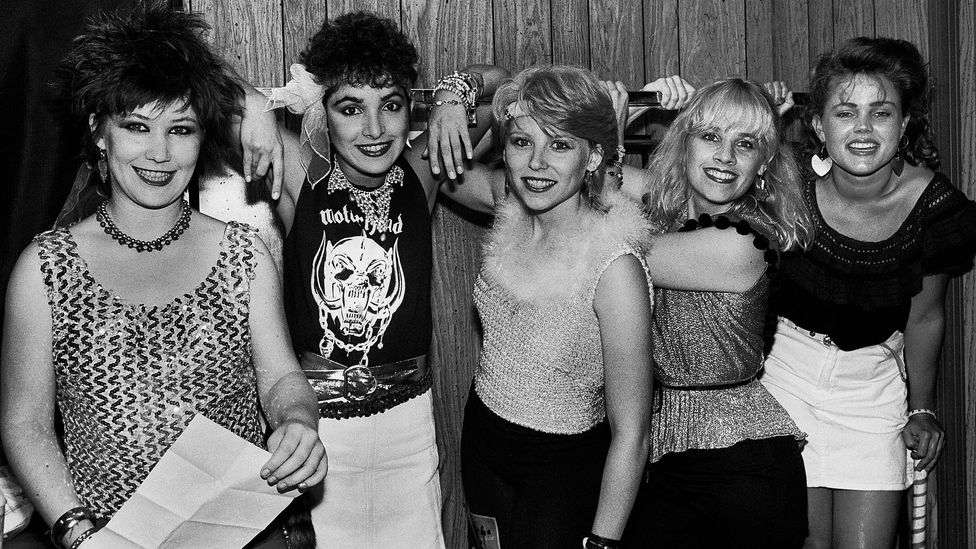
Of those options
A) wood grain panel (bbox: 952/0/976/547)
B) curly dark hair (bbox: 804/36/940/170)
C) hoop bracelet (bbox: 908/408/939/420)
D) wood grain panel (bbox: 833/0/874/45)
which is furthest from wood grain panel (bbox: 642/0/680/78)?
hoop bracelet (bbox: 908/408/939/420)

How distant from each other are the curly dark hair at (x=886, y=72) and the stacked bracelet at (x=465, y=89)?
37.1 inches

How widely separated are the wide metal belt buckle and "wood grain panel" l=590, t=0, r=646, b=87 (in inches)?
54.6

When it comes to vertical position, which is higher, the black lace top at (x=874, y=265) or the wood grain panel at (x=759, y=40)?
the wood grain panel at (x=759, y=40)

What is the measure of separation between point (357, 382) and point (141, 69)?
87cm

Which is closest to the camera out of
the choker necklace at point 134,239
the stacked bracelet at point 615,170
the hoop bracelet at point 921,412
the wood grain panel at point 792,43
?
the choker necklace at point 134,239

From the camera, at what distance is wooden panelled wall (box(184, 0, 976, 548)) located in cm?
285

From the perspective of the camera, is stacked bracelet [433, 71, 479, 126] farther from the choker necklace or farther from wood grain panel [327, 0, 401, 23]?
the choker necklace

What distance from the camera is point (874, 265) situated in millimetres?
2547

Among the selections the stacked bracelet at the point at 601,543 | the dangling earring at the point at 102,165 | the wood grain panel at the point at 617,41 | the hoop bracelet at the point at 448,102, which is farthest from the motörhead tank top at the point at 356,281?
the wood grain panel at the point at 617,41

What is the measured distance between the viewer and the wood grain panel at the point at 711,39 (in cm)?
326

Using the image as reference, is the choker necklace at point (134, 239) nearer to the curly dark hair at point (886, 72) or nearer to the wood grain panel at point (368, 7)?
the wood grain panel at point (368, 7)

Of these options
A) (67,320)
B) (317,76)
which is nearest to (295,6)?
(317,76)

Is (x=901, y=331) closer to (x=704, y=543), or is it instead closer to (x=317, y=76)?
(x=704, y=543)

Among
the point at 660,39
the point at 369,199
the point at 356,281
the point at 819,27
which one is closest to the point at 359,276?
the point at 356,281
